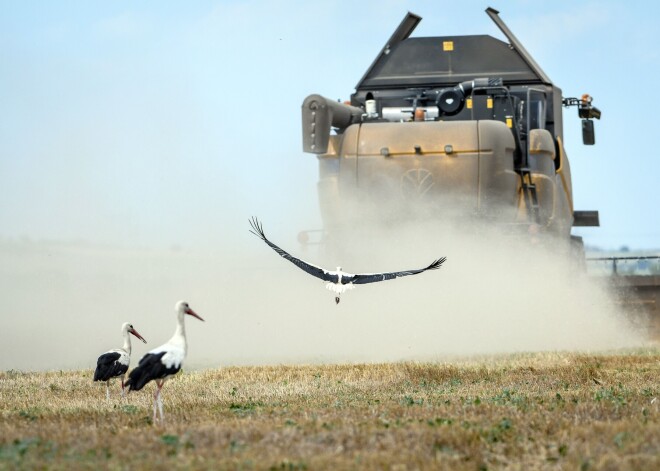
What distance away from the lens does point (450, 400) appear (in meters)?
11.9

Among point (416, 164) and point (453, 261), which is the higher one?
point (416, 164)

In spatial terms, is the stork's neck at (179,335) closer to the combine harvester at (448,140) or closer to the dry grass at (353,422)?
the dry grass at (353,422)

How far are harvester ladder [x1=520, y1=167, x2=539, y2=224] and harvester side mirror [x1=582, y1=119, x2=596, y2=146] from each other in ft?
11.8

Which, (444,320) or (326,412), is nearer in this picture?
(326,412)

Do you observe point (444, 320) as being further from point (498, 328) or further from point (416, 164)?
point (416, 164)

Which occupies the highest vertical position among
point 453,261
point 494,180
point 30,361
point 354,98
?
point 354,98

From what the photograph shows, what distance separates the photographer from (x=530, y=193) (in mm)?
21062

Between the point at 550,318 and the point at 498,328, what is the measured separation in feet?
3.49

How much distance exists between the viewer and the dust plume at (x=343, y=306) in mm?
20938

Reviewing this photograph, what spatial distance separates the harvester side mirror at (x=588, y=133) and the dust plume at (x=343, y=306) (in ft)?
8.58

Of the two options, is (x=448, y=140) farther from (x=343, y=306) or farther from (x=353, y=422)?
(x=353, y=422)

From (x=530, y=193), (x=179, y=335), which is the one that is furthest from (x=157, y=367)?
(x=530, y=193)

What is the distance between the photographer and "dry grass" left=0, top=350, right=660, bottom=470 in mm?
7852

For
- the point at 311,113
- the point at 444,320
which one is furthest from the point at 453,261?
the point at 311,113
